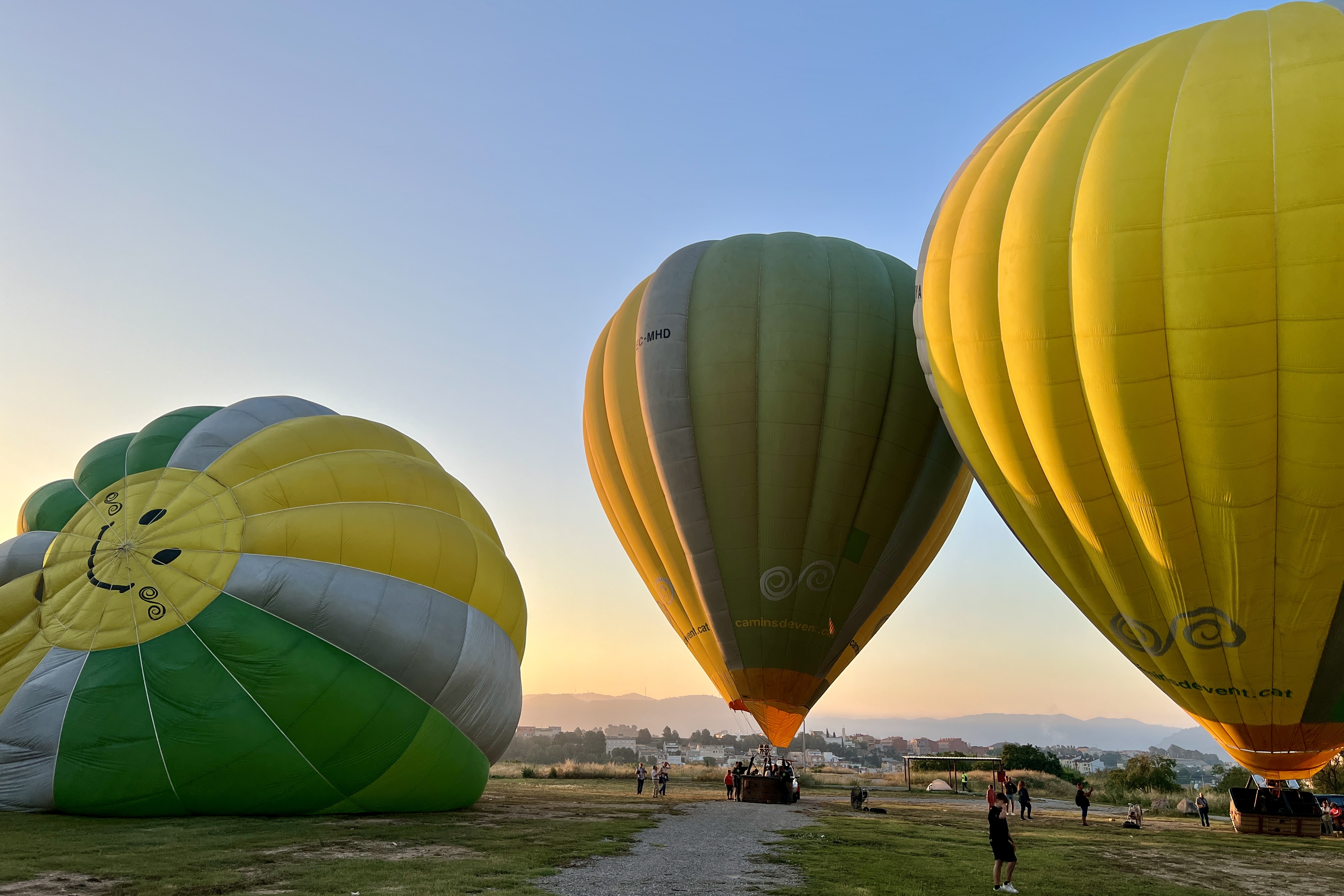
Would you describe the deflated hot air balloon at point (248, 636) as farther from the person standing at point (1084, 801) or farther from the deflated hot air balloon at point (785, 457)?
the person standing at point (1084, 801)

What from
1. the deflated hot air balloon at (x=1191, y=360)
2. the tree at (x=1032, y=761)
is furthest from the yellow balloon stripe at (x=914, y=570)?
the tree at (x=1032, y=761)

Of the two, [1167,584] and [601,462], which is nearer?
[1167,584]

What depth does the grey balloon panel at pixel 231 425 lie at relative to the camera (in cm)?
1394

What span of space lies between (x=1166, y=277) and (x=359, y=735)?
38.5ft

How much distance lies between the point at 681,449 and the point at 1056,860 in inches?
369

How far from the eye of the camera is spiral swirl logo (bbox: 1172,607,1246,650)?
10867mm

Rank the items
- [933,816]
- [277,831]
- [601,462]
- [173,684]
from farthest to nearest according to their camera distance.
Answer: [601,462] < [933,816] < [173,684] < [277,831]

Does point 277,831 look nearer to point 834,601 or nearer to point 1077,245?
point 834,601

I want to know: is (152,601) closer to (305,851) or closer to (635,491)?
(305,851)

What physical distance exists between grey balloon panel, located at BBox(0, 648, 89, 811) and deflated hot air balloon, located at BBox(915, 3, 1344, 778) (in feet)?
42.2

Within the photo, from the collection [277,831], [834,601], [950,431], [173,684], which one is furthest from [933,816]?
[173,684]

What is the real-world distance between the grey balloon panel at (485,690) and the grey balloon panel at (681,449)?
4099 millimetres

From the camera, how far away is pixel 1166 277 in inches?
411

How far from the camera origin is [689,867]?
29.9 ft
